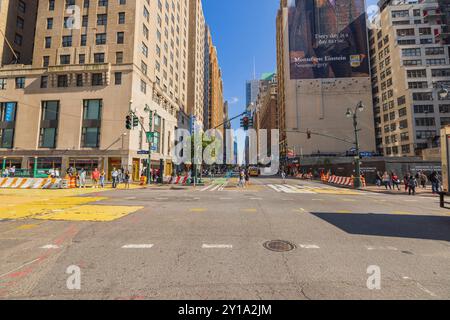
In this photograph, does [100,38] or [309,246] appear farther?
[100,38]

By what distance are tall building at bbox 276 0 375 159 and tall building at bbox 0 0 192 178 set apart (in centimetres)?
4923

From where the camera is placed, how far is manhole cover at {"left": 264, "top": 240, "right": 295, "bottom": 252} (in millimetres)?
4816

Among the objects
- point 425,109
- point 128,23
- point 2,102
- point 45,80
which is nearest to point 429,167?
point 425,109

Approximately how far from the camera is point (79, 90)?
32719 millimetres

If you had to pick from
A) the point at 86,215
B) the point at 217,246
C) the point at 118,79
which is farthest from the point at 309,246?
the point at 118,79

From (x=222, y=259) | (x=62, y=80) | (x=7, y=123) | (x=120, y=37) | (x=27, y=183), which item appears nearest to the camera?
(x=222, y=259)

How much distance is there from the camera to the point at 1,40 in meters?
35.0

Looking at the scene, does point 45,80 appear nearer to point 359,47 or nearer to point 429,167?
point 429,167

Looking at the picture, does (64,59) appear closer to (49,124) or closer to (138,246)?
(49,124)

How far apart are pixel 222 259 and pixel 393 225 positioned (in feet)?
19.9

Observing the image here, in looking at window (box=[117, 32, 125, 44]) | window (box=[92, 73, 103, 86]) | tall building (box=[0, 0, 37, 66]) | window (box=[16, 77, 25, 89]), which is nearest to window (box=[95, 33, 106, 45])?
window (box=[117, 32, 125, 44])

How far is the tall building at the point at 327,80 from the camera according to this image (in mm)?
67062

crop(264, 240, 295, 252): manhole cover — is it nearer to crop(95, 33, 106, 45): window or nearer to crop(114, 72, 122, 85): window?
crop(114, 72, 122, 85): window
